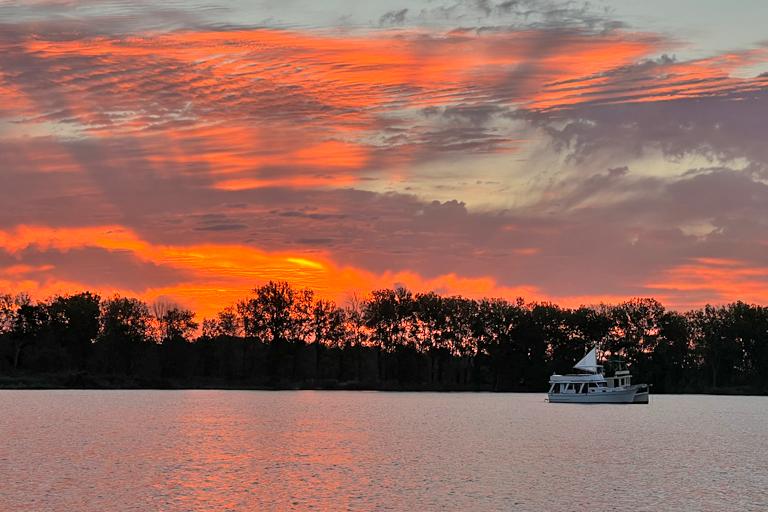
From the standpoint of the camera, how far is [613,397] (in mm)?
169125

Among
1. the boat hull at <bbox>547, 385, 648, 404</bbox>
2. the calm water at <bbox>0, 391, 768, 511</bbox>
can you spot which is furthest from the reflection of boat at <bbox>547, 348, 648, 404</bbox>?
the calm water at <bbox>0, 391, 768, 511</bbox>

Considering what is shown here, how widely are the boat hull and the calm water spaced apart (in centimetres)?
4650

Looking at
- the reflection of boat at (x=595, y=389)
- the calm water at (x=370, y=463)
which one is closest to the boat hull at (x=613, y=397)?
the reflection of boat at (x=595, y=389)

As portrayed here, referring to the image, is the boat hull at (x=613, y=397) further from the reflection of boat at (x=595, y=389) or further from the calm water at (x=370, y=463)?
the calm water at (x=370, y=463)

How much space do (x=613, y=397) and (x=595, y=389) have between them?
3.43m

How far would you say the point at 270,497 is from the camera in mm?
49500

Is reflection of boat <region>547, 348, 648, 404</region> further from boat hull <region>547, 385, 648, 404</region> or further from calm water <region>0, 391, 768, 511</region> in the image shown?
calm water <region>0, 391, 768, 511</region>

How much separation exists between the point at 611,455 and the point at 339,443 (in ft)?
76.8

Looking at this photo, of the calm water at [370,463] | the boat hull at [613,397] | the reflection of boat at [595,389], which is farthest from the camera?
the reflection of boat at [595,389]

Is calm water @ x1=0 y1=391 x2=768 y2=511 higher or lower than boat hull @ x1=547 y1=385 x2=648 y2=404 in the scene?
lower

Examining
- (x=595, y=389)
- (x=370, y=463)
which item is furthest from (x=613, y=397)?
(x=370, y=463)

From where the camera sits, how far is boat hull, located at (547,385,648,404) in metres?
168

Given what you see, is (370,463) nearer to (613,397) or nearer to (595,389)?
(595,389)

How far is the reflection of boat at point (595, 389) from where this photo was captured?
16812 centimetres
